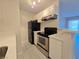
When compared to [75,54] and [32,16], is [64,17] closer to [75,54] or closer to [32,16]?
[75,54]

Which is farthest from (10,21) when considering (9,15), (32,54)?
(32,54)

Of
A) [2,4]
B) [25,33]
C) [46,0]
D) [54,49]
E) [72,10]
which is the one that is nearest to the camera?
[2,4]

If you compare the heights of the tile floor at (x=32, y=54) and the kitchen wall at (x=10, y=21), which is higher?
the kitchen wall at (x=10, y=21)

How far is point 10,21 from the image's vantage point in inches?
64.4

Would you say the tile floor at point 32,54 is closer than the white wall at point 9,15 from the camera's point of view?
No

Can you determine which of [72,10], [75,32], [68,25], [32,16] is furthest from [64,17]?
[32,16]

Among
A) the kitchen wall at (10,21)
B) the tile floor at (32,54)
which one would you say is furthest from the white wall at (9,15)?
the tile floor at (32,54)

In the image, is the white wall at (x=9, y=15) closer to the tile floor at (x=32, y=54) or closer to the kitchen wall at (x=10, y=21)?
the kitchen wall at (x=10, y=21)

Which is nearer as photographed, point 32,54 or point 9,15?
point 9,15

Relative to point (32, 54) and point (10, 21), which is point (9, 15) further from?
point (32, 54)

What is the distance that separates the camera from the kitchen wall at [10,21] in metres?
1.59

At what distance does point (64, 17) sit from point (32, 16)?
17.0ft

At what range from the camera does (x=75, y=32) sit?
2.55 meters

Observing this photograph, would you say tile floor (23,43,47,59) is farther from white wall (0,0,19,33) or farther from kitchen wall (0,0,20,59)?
white wall (0,0,19,33)
